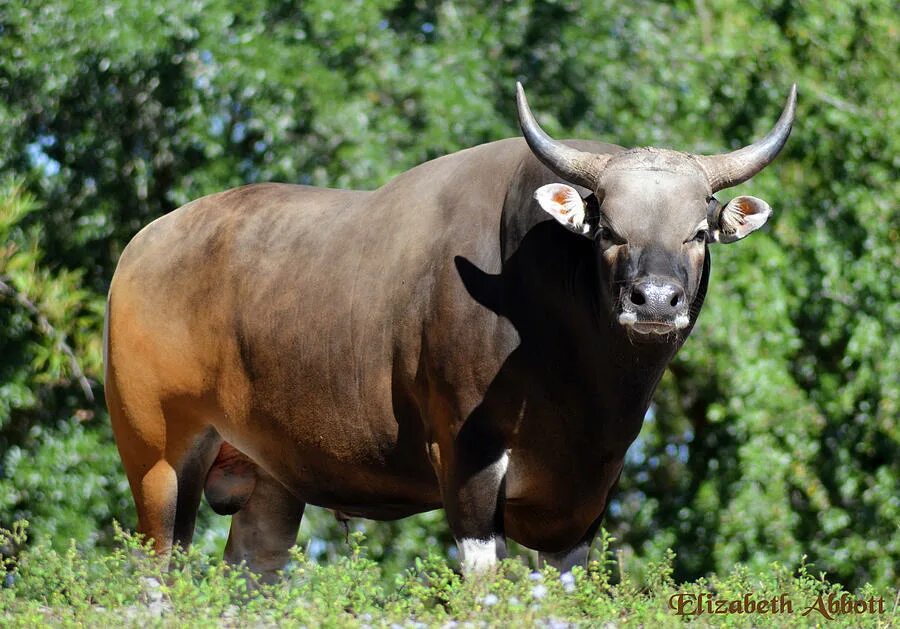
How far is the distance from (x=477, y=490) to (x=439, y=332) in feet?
1.98

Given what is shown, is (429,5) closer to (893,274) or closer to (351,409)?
(893,274)

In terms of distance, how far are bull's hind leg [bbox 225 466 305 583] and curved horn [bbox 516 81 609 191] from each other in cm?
251

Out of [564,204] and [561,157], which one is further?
[561,157]

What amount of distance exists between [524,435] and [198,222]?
2276 millimetres

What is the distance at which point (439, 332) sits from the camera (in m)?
5.57

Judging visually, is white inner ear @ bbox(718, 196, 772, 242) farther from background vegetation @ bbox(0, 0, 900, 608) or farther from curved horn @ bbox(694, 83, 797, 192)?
background vegetation @ bbox(0, 0, 900, 608)

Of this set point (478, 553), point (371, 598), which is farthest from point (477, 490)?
point (371, 598)

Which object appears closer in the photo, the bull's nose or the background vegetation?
the bull's nose

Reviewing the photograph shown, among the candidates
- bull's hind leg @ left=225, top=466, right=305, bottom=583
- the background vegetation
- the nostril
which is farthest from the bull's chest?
the background vegetation

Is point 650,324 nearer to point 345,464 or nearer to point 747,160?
point 747,160

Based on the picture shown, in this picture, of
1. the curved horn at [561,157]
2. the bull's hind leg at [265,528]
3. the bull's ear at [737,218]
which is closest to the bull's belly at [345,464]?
the bull's hind leg at [265,528]

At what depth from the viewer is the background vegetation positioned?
11000mm

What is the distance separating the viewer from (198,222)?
699cm

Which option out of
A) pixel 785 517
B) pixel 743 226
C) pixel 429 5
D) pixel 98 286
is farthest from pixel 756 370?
pixel 743 226
